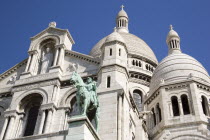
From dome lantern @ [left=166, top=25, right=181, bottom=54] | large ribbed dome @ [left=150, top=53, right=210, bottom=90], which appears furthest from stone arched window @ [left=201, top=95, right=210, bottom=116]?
dome lantern @ [left=166, top=25, right=181, bottom=54]

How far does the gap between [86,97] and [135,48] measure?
86.6 feet

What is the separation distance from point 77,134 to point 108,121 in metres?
3.97

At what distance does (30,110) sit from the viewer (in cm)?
2289

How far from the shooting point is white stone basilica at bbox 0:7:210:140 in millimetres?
19297

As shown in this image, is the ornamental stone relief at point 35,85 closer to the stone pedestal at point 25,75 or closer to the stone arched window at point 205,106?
the stone pedestal at point 25,75

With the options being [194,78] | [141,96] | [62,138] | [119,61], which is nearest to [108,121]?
[62,138]

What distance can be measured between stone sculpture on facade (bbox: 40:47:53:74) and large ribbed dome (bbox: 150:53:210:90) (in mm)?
9856

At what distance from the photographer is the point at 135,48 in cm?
4191

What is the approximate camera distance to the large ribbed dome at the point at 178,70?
2986cm

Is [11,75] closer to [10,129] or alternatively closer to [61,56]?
[61,56]

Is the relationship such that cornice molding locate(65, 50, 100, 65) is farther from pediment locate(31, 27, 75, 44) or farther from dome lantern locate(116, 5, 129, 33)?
dome lantern locate(116, 5, 129, 33)

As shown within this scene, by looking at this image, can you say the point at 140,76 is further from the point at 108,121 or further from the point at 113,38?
the point at 108,121

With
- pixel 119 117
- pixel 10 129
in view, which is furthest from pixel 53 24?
pixel 119 117

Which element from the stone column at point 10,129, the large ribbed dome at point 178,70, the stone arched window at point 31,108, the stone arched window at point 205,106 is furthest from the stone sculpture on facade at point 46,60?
the stone arched window at point 205,106
